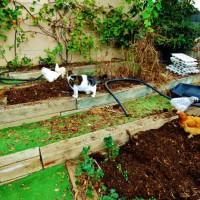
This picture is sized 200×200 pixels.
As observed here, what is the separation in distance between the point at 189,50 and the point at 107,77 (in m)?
3.13

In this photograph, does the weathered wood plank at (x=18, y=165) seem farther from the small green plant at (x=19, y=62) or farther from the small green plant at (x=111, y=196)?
the small green plant at (x=19, y=62)

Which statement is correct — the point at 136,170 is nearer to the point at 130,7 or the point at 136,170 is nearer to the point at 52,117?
the point at 52,117

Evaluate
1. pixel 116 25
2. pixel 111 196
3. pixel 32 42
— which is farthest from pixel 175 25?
pixel 111 196

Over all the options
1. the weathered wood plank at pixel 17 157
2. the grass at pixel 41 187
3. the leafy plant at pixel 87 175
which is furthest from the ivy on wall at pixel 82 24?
the leafy plant at pixel 87 175

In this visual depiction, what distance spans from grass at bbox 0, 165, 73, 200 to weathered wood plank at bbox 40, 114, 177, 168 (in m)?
0.13

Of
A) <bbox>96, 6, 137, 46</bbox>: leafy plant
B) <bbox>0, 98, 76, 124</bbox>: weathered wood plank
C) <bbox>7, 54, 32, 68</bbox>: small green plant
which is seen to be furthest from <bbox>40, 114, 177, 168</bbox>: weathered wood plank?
<bbox>7, 54, 32, 68</bbox>: small green plant

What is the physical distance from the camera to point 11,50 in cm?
471

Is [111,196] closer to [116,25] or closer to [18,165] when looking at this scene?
[18,165]

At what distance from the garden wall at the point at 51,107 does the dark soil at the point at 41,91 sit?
160 mm

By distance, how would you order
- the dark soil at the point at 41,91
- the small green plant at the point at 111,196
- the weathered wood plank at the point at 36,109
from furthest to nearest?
the dark soil at the point at 41,91 < the weathered wood plank at the point at 36,109 < the small green plant at the point at 111,196

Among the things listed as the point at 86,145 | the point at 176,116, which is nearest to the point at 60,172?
the point at 86,145

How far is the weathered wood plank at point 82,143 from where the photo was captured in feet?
7.11

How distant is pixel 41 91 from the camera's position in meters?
3.44

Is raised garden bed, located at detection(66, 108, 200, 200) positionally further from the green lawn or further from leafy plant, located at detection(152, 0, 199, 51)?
leafy plant, located at detection(152, 0, 199, 51)
